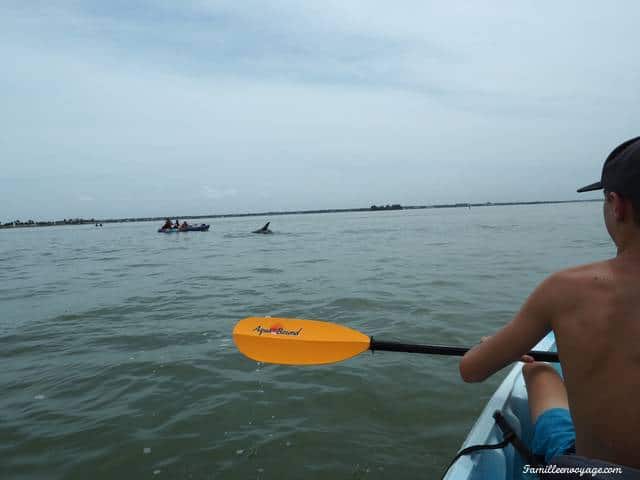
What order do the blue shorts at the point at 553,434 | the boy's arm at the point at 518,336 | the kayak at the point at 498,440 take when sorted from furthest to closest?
the kayak at the point at 498,440, the blue shorts at the point at 553,434, the boy's arm at the point at 518,336

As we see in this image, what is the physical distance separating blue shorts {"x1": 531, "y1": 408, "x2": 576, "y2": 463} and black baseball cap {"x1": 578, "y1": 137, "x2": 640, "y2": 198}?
4.33 feet

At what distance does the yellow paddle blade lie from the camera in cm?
351

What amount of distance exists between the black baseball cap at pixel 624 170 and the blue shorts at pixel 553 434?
132cm

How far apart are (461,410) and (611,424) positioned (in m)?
2.83

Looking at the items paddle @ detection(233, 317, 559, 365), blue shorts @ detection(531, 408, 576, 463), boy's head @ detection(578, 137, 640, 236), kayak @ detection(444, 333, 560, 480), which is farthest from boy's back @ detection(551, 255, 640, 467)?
paddle @ detection(233, 317, 559, 365)

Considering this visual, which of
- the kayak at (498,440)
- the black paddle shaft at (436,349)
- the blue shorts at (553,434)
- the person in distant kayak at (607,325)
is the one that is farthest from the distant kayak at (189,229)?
the person in distant kayak at (607,325)

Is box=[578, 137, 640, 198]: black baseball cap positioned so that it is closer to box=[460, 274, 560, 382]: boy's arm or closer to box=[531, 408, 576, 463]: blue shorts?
box=[460, 274, 560, 382]: boy's arm

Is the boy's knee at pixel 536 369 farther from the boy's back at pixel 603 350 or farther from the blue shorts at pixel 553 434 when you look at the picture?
the boy's back at pixel 603 350

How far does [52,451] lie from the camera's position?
358cm

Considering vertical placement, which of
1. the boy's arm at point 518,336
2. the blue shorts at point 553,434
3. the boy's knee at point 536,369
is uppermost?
the boy's arm at point 518,336

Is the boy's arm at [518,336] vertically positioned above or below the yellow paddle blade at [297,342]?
above

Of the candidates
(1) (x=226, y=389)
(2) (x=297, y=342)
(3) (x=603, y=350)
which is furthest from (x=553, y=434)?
(1) (x=226, y=389)

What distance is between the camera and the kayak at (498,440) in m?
2.22

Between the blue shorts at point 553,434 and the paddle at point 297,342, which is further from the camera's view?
the paddle at point 297,342
